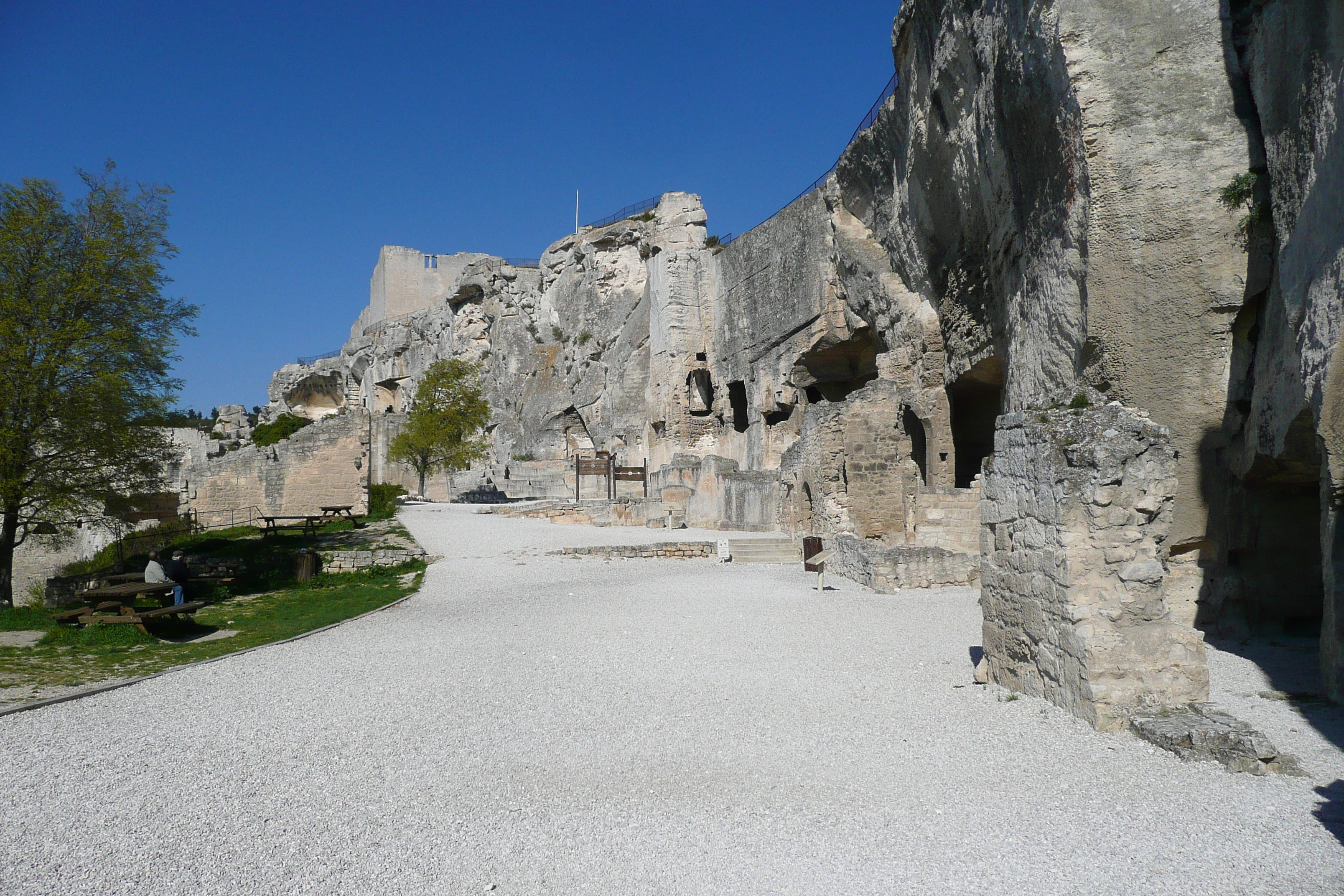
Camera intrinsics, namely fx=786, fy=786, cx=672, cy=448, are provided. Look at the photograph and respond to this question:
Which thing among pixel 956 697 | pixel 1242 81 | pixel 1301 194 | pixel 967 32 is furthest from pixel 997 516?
pixel 967 32

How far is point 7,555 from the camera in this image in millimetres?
10406

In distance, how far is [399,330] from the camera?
52.9 meters

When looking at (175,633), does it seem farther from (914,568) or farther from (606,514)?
(606,514)

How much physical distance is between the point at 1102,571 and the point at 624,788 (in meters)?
2.96

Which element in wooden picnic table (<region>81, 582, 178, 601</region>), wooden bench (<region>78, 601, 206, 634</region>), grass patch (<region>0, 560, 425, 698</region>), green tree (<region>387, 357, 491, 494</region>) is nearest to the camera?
grass patch (<region>0, 560, 425, 698</region>)

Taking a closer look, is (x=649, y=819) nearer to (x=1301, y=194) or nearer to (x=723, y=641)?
(x=723, y=641)

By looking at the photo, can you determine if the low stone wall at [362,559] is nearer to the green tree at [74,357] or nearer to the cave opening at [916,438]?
the green tree at [74,357]

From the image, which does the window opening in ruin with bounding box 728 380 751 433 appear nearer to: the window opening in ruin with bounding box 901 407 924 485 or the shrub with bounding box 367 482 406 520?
the window opening in ruin with bounding box 901 407 924 485

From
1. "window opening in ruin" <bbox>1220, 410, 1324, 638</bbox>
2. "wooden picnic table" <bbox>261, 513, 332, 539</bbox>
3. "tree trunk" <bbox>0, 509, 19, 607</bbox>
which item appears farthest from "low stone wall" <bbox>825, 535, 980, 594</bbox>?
"tree trunk" <bbox>0, 509, 19, 607</bbox>

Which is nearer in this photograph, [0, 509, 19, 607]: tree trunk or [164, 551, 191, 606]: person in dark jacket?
[164, 551, 191, 606]: person in dark jacket

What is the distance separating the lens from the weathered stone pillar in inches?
173

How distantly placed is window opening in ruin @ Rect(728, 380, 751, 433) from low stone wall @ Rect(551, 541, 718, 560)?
15.4 m

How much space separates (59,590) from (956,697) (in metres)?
10.7

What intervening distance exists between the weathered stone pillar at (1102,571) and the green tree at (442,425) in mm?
29381
